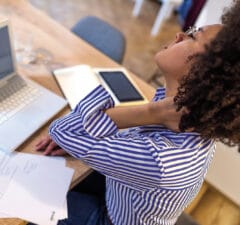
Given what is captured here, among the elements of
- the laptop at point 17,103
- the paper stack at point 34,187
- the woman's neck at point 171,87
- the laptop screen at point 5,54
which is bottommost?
the paper stack at point 34,187

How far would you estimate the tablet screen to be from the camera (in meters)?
1.20

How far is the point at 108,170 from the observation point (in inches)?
29.2

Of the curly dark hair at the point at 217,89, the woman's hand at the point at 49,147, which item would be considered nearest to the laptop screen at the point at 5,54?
the woman's hand at the point at 49,147

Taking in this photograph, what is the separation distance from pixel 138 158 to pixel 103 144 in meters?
0.11

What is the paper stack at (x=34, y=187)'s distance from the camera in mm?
765

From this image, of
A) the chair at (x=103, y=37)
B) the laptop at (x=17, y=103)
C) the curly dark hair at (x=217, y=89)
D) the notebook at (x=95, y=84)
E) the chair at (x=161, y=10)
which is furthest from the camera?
the chair at (x=161, y=10)

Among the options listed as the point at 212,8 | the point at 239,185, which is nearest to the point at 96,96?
the point at 212,8

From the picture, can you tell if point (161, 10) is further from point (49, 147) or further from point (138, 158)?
point (138, 158)

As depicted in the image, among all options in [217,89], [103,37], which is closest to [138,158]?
[217,89]

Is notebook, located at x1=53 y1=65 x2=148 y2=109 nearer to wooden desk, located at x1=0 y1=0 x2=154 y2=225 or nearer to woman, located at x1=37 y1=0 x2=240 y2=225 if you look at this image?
wooden desk, located at x1=0 y1=0 x2=154 y2=225

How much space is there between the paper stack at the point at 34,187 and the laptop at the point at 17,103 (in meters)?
0.06

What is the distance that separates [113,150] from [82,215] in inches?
16.2

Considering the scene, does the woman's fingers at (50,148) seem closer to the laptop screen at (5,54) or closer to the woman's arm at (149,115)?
the woman's arm at (149,115)

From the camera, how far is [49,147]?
2.96 ft
